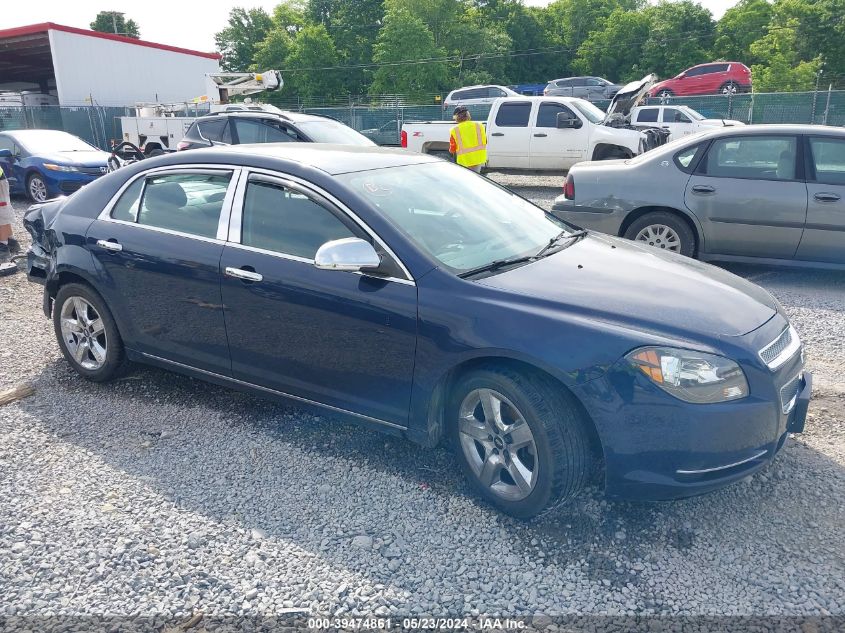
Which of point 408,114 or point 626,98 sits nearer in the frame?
point 626,98

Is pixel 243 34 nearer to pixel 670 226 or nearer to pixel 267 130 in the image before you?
pixel 267 130

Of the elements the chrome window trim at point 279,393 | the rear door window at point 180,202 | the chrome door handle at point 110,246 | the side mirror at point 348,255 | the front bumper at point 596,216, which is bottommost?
the chrome window trim at point 279,393

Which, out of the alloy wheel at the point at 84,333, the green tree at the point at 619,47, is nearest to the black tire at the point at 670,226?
the alloy wheel at the point at 84,333

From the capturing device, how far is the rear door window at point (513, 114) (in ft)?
49.8

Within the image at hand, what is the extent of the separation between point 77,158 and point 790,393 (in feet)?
44.1

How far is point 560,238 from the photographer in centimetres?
399

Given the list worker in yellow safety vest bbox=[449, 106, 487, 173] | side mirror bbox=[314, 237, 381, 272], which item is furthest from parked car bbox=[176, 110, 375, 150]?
side mirror bbox=[314, 237, 381, 272]

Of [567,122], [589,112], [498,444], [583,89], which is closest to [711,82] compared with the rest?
[583,89]

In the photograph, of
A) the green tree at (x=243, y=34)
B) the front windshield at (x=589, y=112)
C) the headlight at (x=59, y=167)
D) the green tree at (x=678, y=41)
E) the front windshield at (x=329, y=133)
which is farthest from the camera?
the green tree at (x=243, y=34)

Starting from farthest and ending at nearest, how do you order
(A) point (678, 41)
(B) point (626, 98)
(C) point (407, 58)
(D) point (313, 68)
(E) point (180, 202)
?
(D) point (313, 68), (A) point (678, 41), (C) point (407, 58), (B) point (626, 98), (E) point (180, 202)

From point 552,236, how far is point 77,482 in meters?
2.90

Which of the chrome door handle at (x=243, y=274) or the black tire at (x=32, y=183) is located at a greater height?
the chrome door handle at (x=243, y=274)

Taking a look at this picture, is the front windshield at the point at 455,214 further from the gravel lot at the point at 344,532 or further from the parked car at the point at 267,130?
the parked car at the point at 267,130

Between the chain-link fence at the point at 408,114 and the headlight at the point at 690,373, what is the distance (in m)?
20.1
